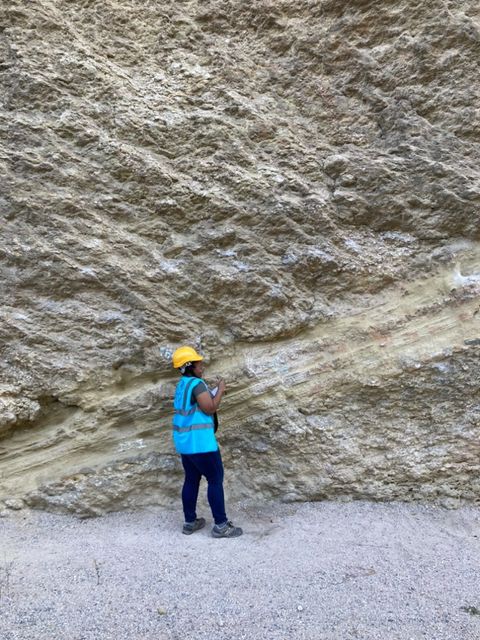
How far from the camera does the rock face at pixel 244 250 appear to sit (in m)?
4.35

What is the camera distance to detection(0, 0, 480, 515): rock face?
4.35m

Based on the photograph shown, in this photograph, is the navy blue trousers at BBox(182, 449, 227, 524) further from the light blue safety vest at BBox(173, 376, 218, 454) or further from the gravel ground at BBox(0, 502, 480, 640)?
the gravel ground at BBox(0, 502, 480, 640)

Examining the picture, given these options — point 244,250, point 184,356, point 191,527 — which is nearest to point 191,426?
point 184,356

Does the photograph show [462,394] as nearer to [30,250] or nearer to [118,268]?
[118,268]

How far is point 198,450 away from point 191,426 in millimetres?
205

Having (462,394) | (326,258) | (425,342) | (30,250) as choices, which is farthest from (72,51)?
(462,394)

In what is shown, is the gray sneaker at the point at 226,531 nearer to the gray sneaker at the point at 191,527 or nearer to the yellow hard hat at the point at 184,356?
the gray sneaker at the point at 191,527

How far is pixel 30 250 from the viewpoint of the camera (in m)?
4.39

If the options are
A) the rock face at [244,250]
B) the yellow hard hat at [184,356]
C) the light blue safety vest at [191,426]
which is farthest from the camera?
the rock face at [244,250]

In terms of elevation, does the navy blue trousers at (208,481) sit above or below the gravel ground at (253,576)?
above

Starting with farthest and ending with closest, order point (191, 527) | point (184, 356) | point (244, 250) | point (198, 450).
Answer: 1. point (244, 250)
2. point (184, 356)
3. point (191, 527)
4. point (198, 450)

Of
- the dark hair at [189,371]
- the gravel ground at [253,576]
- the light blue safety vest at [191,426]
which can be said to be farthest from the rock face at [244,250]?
the light blue safety vest at [191,426]

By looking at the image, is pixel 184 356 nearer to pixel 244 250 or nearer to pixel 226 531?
pixel 244 250

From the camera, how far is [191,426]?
395 cm
